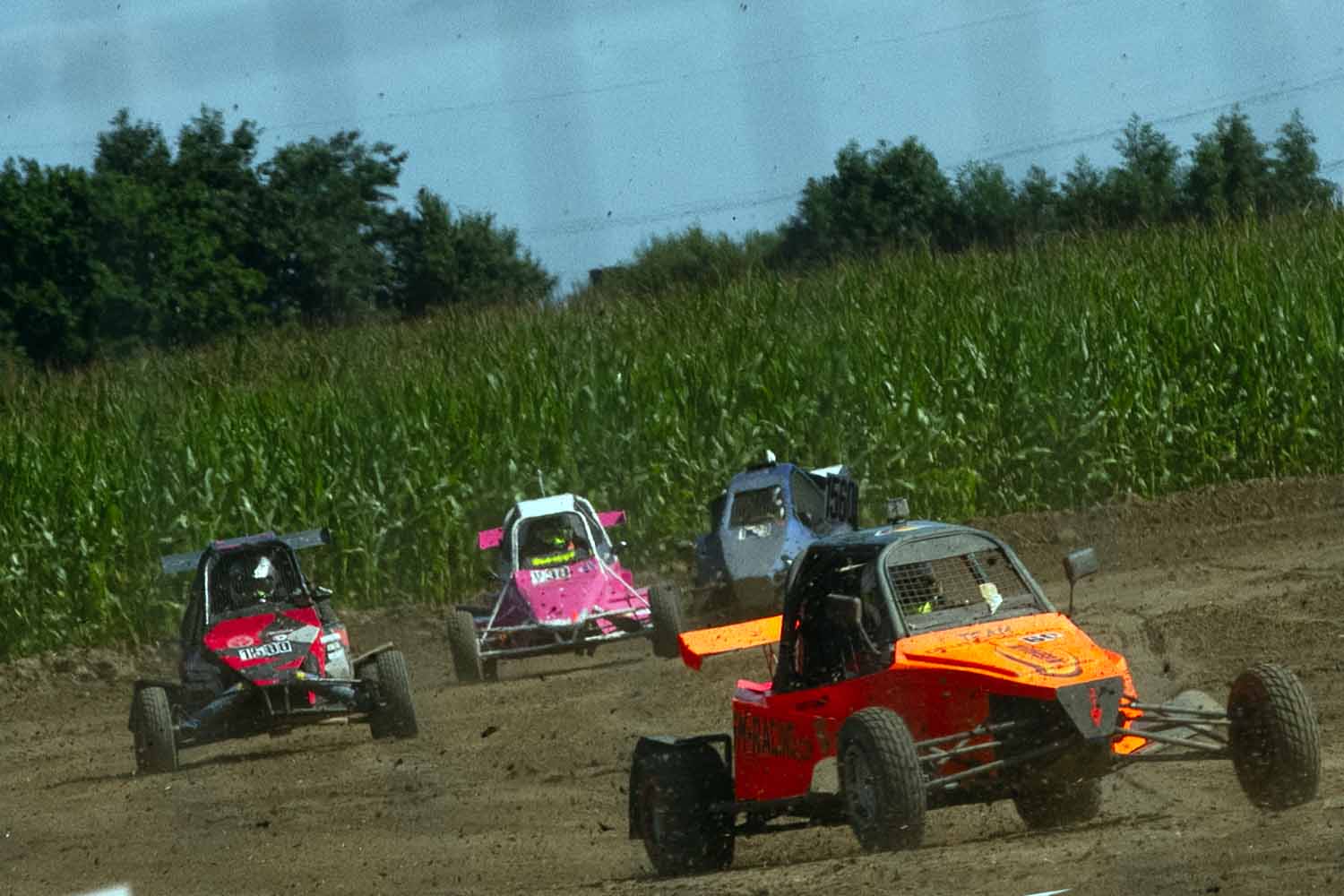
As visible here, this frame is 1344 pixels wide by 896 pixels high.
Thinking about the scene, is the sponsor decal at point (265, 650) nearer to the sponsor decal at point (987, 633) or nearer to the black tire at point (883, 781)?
the sponsor decal at point (987, 633)

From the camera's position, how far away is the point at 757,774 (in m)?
8.56

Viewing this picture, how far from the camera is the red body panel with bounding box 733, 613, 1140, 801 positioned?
7.50m

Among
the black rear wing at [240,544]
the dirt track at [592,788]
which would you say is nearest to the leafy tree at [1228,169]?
the dirt track at [592,788]

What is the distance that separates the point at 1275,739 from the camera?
7.18 meters

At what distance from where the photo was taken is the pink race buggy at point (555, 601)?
16.1 metres

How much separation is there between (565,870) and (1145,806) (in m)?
2.65

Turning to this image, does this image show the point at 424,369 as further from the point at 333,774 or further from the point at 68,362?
the point at 68,362

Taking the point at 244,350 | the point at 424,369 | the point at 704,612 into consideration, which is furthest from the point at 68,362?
the point at 704,612

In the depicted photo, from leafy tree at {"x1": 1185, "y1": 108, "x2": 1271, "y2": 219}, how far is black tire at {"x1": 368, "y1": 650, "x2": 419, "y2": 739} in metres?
19.3

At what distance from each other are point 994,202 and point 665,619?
57.0ft

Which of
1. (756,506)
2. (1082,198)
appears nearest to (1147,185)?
(1082,198)

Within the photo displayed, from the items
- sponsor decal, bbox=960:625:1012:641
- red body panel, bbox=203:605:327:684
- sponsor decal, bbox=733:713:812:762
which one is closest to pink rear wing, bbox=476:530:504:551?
red body panel, bbox=203:605:327:684

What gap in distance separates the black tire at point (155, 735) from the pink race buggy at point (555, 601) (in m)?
3.31

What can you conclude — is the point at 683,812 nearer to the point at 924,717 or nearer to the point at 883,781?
the point at 924,717
